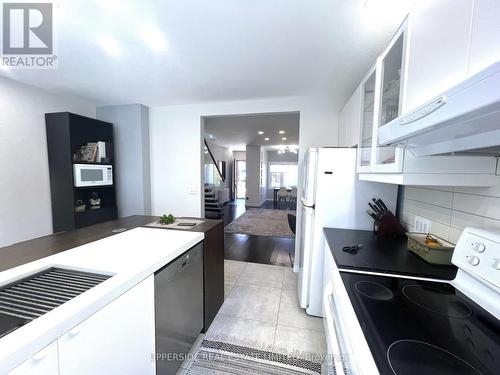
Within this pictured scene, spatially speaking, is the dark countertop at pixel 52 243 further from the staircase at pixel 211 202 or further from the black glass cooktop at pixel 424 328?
the staircase at pixel 211 202

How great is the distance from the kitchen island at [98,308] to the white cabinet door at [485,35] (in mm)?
1457

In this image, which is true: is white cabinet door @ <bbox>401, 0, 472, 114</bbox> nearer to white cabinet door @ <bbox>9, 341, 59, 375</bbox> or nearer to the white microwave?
white cabinet door @ <bbox>9, 341, 59, 375</bbox>

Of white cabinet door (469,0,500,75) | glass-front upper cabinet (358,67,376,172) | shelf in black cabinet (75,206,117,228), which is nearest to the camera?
white cabinet door (469,0,500,75)

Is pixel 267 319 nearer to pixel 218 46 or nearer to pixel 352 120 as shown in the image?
pixel 352 120

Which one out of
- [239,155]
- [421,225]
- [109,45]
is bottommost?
[421,225]

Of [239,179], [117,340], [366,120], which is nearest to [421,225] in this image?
[366,120]

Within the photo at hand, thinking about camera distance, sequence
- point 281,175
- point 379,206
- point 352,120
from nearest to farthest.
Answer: point 379,206 < point 352,120 < point 281,175

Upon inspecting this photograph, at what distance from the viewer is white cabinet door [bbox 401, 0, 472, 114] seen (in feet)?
2.32

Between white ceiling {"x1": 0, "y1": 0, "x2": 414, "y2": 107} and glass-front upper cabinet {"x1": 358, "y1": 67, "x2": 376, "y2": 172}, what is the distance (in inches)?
12.1

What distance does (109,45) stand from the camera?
170 cm

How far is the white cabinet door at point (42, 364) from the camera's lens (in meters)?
Result: 0.57

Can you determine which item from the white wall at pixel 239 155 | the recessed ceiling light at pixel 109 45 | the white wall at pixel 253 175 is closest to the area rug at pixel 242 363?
the recessed ceiling light at pixel 109 45

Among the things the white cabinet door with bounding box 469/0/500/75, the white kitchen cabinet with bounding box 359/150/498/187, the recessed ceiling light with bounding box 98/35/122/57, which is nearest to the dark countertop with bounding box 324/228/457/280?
the white kitchen cabinet with bounding box 359/150/498/187

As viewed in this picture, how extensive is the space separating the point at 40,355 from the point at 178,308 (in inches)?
31.8
